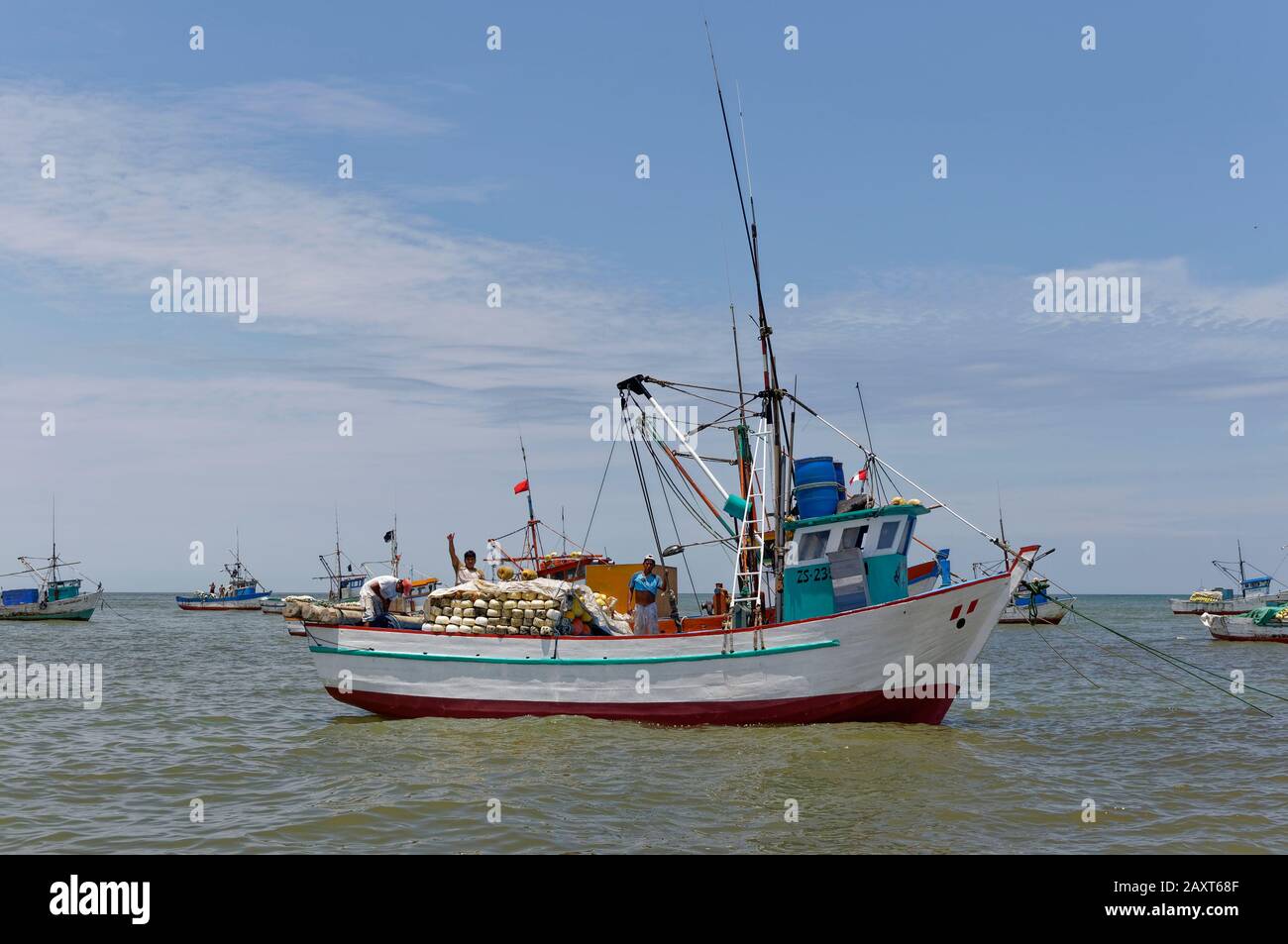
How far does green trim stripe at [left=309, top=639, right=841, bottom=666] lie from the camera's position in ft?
52.8

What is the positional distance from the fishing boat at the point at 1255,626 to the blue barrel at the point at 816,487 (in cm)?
3565

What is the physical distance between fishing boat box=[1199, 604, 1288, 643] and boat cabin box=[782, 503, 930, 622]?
35097mm

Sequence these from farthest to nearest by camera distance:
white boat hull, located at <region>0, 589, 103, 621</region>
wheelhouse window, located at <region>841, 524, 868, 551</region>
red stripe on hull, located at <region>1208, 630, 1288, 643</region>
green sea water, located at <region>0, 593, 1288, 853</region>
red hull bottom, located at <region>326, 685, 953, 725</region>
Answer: white boat hull, located at <region>0, 589, 103, 621</region> < red stripe on hull, located at <region>1208, 630, 1288, 643</region> < wheelhouse window, located at <region>841, 524, 868, 551</region> < red hull bottom, located at <region>326, 685, 953, 725</region> < green sea water, located at <region>0, 593, 1288, 853</region>

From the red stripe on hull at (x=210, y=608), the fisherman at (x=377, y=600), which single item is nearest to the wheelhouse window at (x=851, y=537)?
the fisherman at (x=377, y=600)

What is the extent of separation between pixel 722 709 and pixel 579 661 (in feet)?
8.11

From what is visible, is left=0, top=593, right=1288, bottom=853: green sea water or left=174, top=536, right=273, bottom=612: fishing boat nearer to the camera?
left=0, top=593, right=1288, bottom=853: green sea water

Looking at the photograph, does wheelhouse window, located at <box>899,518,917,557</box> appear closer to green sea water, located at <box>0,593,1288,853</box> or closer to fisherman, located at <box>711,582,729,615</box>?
green sea water, located at <box>0,593,1288,853</box>

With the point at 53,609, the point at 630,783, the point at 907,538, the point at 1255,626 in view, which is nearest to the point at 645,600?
the point at 907,538

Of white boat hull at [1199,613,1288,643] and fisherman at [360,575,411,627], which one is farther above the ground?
fisherman at [360,575,411,627]

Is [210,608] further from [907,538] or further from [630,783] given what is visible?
[630,783]

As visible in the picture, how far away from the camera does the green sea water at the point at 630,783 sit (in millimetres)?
10297

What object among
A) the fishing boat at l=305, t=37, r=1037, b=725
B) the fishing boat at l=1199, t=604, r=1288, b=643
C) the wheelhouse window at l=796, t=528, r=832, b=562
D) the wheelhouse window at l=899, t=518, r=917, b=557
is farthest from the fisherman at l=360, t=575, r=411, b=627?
the fishing boat at l=1199, t=604, r=1288, b=643
